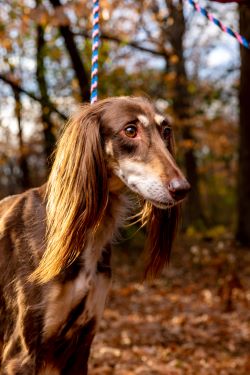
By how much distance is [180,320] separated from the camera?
7215 mm

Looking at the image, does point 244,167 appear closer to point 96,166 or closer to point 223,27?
point 223,27

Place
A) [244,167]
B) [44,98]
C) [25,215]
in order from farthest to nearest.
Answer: [244,167] < [44,98] < [25,215]

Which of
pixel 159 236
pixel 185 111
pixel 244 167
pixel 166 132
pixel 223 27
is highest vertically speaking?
pixel 223 27

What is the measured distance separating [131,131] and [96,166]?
0.89 feet

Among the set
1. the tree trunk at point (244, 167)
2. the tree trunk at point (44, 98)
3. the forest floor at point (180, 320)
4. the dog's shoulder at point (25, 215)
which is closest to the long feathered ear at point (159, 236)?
the dog's shoulder at point (25, 215)

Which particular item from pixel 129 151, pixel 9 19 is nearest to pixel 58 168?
pixel 129 151

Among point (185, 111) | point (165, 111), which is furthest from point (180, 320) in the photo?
point (185, 111)

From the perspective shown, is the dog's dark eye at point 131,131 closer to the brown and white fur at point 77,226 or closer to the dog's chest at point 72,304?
the brown and white fur at point 77,226

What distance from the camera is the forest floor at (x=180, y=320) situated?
5.57m

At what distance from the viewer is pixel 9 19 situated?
32.0ft

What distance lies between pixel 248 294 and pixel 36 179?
14.2 meters

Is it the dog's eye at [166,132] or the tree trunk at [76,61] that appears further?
the tree trunk at [76,61]

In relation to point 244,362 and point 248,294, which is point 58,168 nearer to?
point 244,362

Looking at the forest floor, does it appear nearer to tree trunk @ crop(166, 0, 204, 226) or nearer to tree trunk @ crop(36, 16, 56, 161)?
tree trunk @ crop(36, 16, 56, 161)
